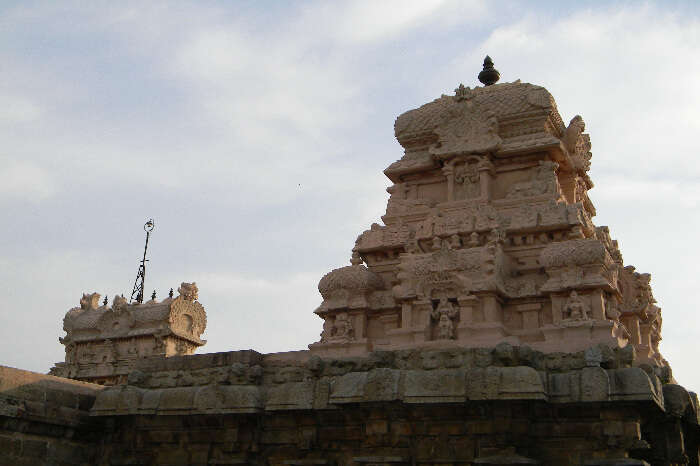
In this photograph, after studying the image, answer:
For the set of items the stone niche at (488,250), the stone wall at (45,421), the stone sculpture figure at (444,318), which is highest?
the stone niche at (488,250)

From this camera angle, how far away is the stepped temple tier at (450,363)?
9.93 meters

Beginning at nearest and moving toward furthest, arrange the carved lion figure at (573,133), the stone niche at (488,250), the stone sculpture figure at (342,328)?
the stone niche at (488,250) < the stone sculpture figure at (342,328) < the carved lion figure at (573,133)

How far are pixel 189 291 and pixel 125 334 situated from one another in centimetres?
351

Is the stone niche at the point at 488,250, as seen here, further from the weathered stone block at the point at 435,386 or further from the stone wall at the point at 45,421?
the stone wall at the point at 45,421

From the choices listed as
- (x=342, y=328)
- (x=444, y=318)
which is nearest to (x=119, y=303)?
(x=342, y=328)

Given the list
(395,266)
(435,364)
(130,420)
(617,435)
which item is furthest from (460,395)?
(395,266)

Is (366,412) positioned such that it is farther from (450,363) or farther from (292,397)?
(450,363)

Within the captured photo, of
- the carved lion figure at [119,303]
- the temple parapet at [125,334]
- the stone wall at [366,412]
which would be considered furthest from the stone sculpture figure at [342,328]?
the carved lion figure at [119,303]

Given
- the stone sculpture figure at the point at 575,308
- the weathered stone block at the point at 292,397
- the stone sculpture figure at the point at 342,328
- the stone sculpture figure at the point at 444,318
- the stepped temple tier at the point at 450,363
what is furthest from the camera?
the stone sculpture figure at the point at 342,328

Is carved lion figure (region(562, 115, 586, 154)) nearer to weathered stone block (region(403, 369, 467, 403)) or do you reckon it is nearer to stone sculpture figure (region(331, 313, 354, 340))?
stone sculpture figure (region(331, 313, 354, 340))

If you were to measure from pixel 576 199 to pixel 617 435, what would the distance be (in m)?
12.5

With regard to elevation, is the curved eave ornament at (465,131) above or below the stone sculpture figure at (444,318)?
above

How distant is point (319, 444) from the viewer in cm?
1109

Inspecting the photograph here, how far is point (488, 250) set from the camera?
17.9 m
